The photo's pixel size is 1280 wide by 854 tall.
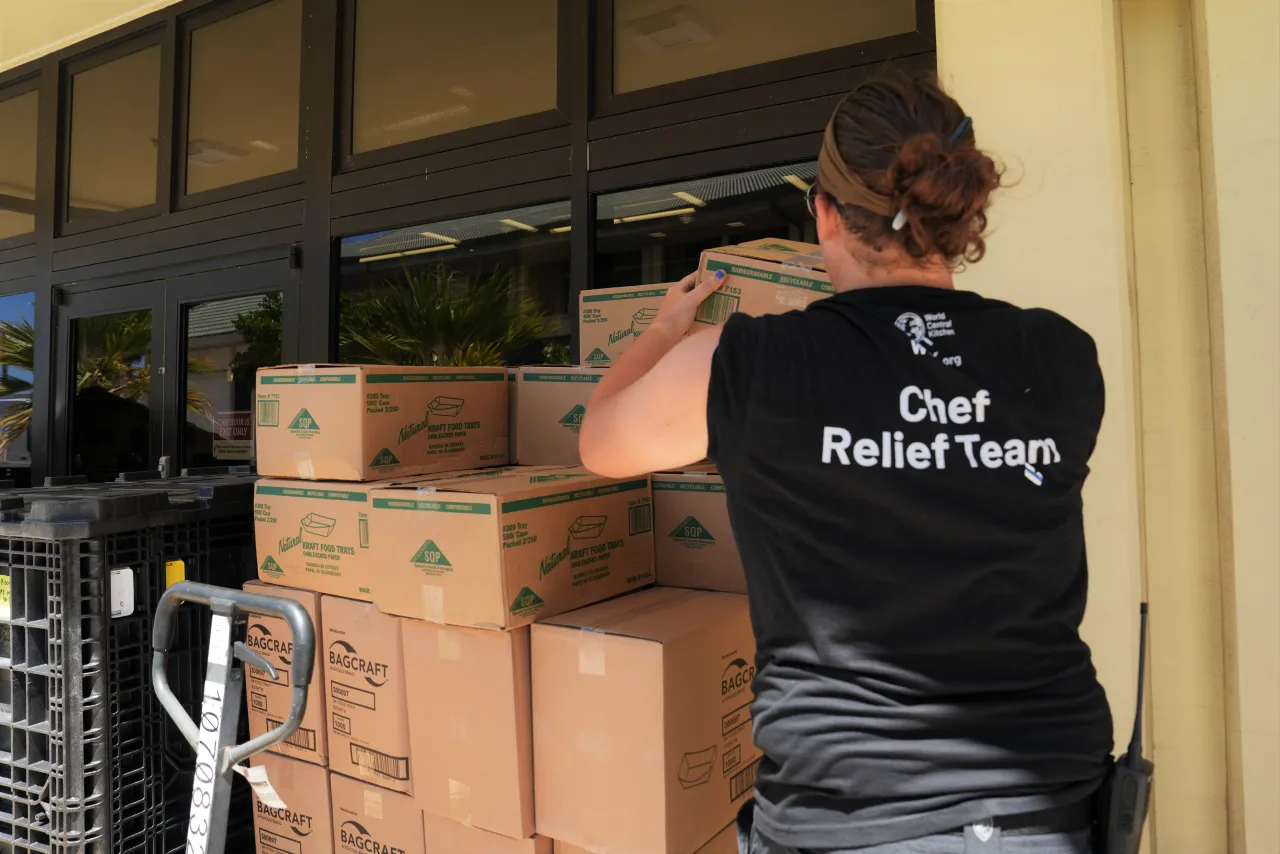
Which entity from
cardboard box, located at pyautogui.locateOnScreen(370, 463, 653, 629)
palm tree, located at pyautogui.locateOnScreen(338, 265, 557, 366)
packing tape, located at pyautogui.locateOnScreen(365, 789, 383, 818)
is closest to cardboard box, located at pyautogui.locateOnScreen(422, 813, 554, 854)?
packing tape, located at pyautogui.locateOnScreen(365, 789, 383, 818)

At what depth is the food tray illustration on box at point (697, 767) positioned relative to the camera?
1.31m

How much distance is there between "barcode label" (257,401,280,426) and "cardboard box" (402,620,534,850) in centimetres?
58

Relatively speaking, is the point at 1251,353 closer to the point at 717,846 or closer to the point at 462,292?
the point at 717,846

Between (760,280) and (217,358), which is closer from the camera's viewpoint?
(760,280)

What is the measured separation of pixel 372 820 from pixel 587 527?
0.69 metres

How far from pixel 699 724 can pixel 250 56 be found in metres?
3.35

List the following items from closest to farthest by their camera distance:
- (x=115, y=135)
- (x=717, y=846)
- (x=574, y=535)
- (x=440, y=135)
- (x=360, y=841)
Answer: (x=717, y=846) < (x=574, y=535) < (x=360, y=841) < (x=440, y=135) < (x=115, y=135)

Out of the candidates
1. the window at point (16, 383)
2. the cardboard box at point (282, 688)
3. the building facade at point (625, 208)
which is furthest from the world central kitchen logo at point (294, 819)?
the window at point (16, 383)

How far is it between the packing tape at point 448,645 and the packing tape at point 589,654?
230 millimetres

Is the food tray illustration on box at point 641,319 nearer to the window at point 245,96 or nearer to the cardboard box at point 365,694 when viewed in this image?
the cardboard box at point 365,694

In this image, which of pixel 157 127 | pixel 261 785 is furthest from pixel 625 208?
pixel 157 127

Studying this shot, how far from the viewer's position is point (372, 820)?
1605mm

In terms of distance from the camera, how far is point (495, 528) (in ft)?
4.50

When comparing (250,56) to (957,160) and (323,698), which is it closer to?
(323,698)
